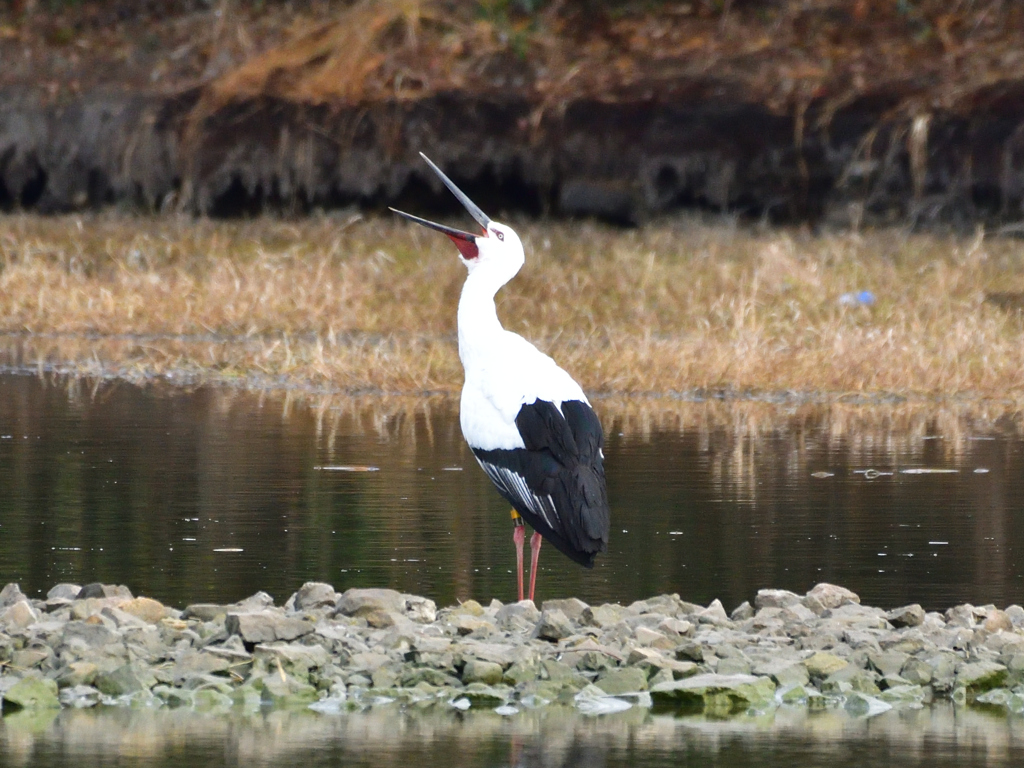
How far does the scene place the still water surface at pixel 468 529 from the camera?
7203mm

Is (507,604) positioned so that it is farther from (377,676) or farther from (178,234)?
(178,234)

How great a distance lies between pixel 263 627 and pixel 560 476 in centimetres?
154

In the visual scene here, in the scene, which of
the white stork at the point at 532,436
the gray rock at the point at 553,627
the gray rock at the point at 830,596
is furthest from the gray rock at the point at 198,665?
the gray rock at the point at 830,596

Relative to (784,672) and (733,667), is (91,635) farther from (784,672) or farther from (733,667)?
(784,672)

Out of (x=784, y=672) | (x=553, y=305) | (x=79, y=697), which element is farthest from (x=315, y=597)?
(x=553, y=305)

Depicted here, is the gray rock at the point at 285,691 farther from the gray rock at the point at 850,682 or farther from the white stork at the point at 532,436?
the gray rock at the point at 850,682

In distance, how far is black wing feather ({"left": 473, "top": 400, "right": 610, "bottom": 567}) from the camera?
29.2ft

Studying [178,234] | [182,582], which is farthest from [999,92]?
[182,582]

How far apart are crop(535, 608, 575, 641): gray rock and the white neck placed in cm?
187

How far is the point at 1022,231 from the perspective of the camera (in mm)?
23797

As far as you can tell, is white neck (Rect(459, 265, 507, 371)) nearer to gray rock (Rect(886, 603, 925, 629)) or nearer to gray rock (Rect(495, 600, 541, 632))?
gray rock (Rect(495, 600, 541, 632))

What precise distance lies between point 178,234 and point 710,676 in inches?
658

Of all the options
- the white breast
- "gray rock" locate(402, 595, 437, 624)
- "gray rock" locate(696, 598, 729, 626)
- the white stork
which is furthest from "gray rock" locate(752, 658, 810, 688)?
the white breast

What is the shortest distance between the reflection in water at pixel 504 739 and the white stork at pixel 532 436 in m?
1.44
